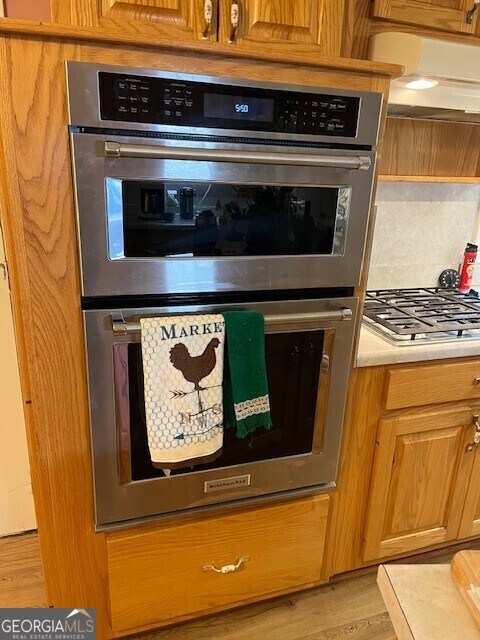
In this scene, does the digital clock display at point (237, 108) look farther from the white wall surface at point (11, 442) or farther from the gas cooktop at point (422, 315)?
the white wall surface at point (11, 442)

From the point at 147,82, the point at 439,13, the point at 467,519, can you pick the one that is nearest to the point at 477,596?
the point at 147,82

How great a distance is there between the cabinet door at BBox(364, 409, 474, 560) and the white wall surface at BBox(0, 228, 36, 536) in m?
1.23

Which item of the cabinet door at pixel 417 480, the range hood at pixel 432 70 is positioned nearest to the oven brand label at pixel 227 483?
the cabinet door at pixel 417 480

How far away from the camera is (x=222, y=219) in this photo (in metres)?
1.13

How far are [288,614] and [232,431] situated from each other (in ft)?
2.45

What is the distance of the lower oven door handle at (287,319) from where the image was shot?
108 cm

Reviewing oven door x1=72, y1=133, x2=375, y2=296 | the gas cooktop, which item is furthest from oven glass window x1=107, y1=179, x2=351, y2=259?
the gas cooktop

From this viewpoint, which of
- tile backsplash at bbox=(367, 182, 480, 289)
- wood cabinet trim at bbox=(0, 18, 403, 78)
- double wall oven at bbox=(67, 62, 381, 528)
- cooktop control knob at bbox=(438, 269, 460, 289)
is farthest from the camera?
cooktop control knob at bbox=(438, 269, 460, 289)

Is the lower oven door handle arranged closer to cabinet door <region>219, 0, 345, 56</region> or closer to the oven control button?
the oven control button

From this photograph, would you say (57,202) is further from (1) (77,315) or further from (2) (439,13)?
(2) (439,13)

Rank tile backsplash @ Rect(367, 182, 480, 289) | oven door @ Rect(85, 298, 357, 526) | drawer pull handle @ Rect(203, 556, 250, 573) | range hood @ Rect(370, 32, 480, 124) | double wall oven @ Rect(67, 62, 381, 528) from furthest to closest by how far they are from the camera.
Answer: tile backsplash @ Rect(367, 182, 480, 289) → drawer pull handle @ Rect(203, 556, 250, 573) → range hood @ Rect(370, 32, 480, 124) → oven door @ Rect(85, 298, 357, 526) → double wall oven @ Rect(67, 62, 381, 528)

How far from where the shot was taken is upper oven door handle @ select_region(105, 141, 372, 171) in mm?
983

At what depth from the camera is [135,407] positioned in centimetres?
117

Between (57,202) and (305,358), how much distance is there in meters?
0.72
